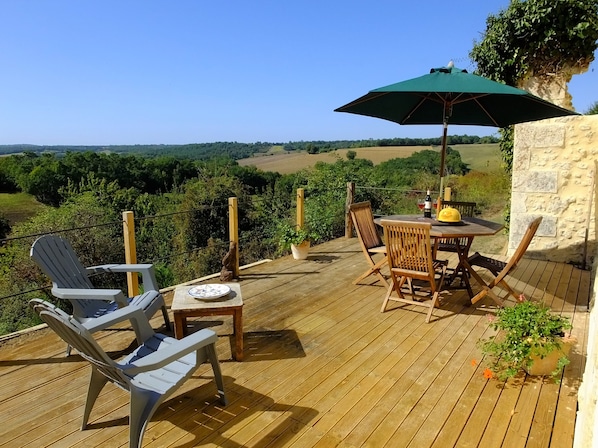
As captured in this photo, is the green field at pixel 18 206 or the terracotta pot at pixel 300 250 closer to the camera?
the terracotta pot at pixel 300 250

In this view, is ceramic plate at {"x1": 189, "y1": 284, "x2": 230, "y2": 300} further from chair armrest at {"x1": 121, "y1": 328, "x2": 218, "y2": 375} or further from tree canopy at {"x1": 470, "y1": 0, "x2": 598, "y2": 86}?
tree canopy at {"x1": 470, "y1": 0, "x2": 598, "y2": 86}

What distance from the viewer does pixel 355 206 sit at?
4352 millimetres

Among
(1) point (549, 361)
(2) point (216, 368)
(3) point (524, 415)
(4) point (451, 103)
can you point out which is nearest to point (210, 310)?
(2) point (216, 368)

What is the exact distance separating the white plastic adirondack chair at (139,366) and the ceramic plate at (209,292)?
0.57m

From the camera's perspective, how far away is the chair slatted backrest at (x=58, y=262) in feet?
8.79

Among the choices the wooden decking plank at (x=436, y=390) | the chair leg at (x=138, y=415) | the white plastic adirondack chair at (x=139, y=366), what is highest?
the white plastic adirondack chair at (x=139, y=366)

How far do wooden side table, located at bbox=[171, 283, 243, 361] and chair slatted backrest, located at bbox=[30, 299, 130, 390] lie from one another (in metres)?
0.79

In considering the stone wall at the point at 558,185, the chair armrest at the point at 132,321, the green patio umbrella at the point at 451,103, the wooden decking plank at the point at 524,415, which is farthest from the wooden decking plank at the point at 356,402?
the stone wall at the point at 558,185

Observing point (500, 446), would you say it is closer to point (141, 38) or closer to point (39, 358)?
point (39, 358)

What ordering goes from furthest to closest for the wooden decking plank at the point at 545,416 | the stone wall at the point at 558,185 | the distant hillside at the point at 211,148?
1. the distant hillside at the point at 211,148
2. the stone wall at the point at 558,185
3. the wooden decking plank at the point at 545,416

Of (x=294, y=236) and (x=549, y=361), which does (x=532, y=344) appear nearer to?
(x=549, y=361)

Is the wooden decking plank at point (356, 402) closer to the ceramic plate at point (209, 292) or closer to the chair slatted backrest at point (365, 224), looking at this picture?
the ceramic plate at point (209, 292)

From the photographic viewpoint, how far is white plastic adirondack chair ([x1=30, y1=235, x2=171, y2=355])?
8.54ft

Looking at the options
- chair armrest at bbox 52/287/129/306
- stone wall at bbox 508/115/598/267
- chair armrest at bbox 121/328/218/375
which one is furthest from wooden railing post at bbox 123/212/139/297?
stone wall at bbox 508/115/598/267
